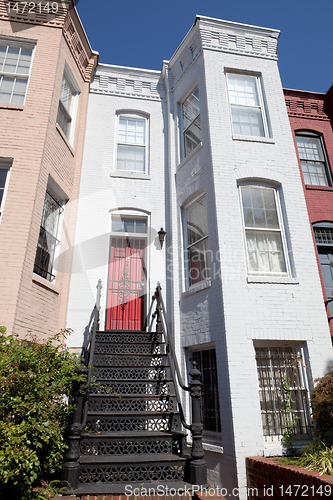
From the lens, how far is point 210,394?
6.12 m

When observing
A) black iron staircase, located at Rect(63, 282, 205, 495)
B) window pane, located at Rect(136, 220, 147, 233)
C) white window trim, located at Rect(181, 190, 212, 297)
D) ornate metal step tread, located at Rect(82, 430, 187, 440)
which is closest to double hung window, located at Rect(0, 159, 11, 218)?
window pane, located at Rect(136, 220, 147, 233)

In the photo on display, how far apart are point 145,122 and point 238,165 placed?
13.4 feet

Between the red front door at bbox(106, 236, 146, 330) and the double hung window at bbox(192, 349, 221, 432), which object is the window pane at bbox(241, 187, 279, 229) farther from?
the red front door at bbox(106, 236, 146, 330)

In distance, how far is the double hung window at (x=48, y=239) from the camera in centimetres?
687

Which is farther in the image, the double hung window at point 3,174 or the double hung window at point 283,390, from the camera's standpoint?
the double hung window at point 3,174

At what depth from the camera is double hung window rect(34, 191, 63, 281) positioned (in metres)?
6.87

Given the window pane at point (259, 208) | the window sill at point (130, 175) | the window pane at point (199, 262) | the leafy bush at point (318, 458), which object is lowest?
the leafy bush at point (318, 458)

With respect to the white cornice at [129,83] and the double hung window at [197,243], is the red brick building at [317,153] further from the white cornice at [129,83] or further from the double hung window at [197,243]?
the white cornice at [129,83]

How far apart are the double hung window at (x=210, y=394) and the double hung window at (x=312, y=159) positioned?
552cm

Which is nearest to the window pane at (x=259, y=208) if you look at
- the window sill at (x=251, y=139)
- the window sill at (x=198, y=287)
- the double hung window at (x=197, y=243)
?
the double hung window at (x=197, y=243)

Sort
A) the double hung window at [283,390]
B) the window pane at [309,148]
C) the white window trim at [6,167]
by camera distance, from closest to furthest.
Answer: the double hung window at [283,390] → the white window trim at [6,167] → the window pane at [309,148]

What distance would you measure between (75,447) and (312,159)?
8.83 meters

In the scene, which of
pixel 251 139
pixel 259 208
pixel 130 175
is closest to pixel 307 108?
pixel 251 139

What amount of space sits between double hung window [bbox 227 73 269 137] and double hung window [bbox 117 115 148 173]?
2788 mm
